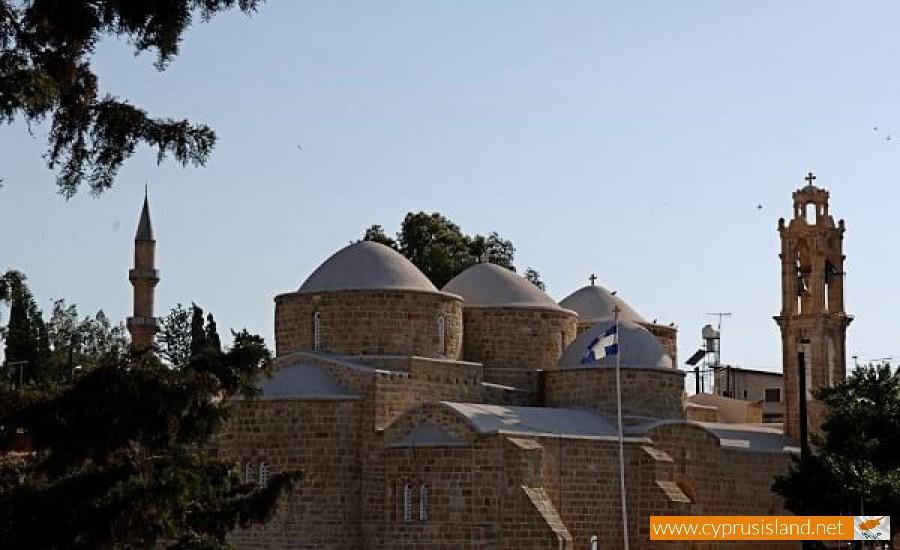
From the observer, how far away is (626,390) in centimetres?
3180

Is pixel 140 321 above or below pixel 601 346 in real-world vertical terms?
above

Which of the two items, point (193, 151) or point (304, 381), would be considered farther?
point (304, 381)

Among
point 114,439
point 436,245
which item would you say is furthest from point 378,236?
point 114,439

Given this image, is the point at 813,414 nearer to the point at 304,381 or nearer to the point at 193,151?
the point at 304,381

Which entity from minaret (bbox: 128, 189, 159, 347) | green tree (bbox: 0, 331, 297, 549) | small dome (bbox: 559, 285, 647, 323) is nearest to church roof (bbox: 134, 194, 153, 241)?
minaret (bbox: 128, 189, 159, 347)

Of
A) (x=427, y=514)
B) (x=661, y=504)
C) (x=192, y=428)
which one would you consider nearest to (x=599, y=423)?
(x=661, y=504)

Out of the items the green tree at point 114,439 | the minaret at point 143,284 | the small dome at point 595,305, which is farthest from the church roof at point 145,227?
the green tree at point 114,439

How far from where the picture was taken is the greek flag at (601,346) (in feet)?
103

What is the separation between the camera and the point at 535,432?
29.3 metres

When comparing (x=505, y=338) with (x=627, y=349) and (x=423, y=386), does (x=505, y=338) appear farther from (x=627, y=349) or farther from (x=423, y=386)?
(x=423, y=386)

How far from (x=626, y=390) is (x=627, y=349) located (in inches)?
34.0

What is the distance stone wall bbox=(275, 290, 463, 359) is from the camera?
3083 cm

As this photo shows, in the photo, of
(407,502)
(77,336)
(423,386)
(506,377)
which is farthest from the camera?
Result: (77,336)

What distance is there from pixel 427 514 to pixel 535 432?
2.52 m
